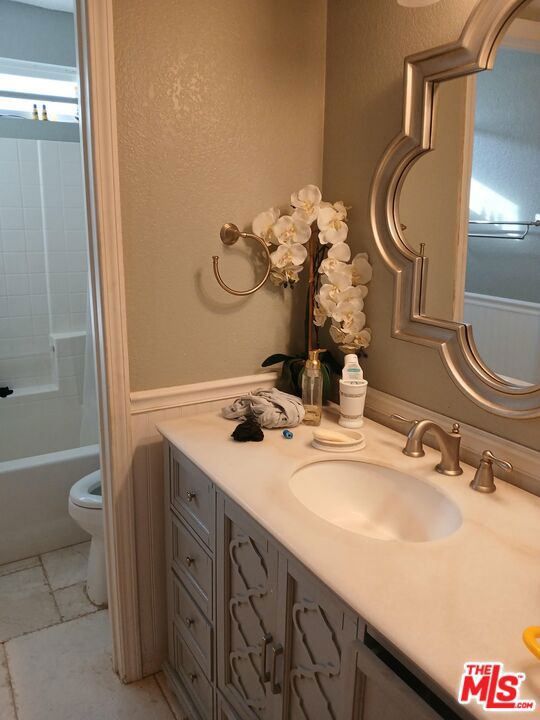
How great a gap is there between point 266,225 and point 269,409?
548 millimetres

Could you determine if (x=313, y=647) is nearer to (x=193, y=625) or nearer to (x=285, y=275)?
(x=193, y=625)

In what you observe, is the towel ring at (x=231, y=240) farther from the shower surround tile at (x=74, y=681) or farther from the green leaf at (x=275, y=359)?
the shower surround tile at (x=74, y=681)

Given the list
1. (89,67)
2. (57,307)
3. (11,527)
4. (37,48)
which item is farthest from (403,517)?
(37,48)

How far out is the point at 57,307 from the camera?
122 inches

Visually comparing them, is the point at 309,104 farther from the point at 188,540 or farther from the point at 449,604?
the point at 449,604

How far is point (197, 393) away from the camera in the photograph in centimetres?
178

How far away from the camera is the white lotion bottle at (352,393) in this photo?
1625mm

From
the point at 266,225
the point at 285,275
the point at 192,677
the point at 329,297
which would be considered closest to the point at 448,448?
the point at 329,297

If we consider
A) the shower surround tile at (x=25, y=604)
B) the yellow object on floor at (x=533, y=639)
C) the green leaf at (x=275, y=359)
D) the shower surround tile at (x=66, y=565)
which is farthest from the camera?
the shower surround tile at (x=66, y=565)

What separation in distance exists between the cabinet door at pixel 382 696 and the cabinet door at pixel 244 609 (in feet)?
0.90

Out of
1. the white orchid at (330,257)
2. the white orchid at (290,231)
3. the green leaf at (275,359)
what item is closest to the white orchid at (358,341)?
the white orchid at (330,257)

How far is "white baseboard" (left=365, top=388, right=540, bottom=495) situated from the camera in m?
1.29

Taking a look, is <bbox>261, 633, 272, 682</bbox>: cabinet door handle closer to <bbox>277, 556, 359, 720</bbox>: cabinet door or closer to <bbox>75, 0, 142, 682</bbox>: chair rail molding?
<bbox>277, 556, 359, 720</bbox>: cabinet door

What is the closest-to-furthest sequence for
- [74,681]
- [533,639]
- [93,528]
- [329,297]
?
[533,639]
[329,297]
[74,681]
[93,528]
